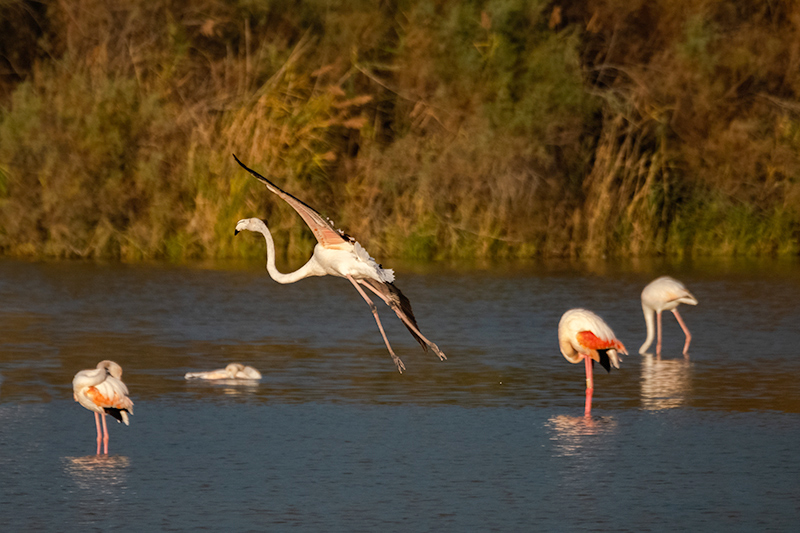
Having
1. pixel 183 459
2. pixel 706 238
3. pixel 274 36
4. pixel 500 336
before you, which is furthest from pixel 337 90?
pixel 183 459

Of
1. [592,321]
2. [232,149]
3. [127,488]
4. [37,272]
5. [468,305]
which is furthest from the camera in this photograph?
[232,149]

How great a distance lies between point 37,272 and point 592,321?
14.6 m

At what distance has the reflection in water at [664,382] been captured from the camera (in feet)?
37.7

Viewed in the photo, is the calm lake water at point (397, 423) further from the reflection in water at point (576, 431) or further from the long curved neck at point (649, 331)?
the long curved neck at point (649, 331)

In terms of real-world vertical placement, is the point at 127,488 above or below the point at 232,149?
below

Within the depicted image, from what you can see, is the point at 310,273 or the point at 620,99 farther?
the point at 620,99

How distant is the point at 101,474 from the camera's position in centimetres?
866

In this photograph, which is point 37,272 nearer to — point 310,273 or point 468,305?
point 468,305

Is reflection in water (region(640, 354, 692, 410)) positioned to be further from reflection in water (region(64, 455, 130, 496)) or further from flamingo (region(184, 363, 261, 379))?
reflection in water (region(64, 455, 130, 496))

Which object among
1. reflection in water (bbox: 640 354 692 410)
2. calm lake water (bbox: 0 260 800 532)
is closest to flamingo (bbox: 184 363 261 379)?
calm lake water (bbox: 0 260 800 532)

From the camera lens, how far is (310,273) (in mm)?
11969

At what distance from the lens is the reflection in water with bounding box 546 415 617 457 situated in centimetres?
955

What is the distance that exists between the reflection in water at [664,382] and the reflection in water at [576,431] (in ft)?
2.77

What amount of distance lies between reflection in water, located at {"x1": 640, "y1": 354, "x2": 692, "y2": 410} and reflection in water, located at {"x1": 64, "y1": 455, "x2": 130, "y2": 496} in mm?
4649
